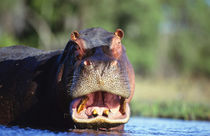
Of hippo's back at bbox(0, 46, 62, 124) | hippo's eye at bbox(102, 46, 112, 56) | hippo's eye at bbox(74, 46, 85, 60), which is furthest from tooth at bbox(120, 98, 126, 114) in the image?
hippo's back at bbox(0, 46, 62, 124)

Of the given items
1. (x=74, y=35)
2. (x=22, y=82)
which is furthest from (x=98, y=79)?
(x=22, y=82)

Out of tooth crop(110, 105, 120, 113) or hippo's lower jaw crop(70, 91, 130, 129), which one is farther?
tooth crop(110, 105, 120, 113)

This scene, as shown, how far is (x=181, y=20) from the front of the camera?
52.5 m

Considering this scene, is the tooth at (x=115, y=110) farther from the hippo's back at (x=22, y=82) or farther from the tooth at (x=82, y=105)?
the hippo's back at (x=22, y=82)

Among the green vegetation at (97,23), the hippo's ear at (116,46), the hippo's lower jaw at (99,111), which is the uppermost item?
the green vegetation at (97,23)

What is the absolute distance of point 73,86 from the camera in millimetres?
4180

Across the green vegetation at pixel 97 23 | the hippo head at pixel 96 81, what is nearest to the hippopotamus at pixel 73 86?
the hippo head at pixel 96 81

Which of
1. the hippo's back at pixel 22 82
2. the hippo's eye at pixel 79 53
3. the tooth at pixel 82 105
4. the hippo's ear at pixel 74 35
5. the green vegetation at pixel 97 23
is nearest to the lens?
the tooth at pixel 82 105

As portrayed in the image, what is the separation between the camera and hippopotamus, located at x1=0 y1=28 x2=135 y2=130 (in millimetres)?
4078

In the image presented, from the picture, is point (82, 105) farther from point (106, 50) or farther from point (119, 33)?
point (119, 33)

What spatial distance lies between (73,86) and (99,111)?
35 cm

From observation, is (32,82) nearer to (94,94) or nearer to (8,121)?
(8,121)

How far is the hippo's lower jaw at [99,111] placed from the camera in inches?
161

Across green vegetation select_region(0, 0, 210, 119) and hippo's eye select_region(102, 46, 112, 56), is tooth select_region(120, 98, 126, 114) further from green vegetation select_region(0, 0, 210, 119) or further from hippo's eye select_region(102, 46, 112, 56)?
green vegetation select_region(0, 0, 210, 119)
